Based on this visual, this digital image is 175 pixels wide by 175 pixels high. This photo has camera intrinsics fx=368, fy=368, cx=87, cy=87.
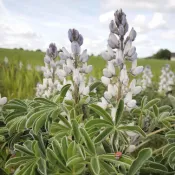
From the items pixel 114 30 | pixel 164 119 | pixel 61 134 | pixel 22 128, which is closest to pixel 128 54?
pixel 114 30

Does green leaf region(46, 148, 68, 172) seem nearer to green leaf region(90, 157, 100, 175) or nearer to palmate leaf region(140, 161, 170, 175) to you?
green leaf region(90, 157, 100, 175)

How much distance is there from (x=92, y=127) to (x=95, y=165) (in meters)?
0.15

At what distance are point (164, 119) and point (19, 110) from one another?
603 mm

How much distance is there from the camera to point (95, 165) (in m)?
1.11

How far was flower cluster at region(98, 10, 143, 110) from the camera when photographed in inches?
53.2

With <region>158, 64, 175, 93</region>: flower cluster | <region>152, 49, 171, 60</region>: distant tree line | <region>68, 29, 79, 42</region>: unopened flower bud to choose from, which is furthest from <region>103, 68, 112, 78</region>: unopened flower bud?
<region>152, 49, 171, 60</region>: distant tree line

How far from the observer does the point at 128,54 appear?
1.38m

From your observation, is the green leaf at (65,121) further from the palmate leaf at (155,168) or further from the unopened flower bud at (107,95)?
the palmate leaf at (155,168)

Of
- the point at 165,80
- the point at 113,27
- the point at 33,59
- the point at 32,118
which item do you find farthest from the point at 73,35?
the point at 33,59

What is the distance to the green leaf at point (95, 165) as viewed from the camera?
1077mm

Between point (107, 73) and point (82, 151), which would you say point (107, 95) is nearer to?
point (107, 73)

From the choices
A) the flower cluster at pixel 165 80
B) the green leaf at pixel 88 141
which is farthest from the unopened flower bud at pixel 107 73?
the flower cluster at pixel 165 80

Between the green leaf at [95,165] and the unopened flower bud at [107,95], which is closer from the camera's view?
the green leaf at [95,165]

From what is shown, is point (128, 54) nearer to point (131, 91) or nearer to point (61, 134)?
point (131, 91)
